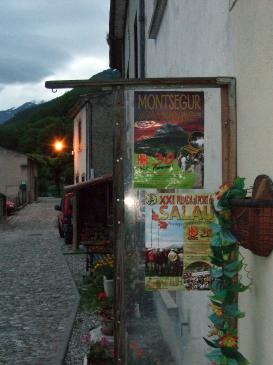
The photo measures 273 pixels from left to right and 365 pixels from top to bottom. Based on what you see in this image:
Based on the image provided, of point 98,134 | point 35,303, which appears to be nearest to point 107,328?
point 35,303

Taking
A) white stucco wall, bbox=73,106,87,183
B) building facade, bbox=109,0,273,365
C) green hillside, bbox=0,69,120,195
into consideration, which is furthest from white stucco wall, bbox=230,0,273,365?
green hillside, bbox=0,69,120,195

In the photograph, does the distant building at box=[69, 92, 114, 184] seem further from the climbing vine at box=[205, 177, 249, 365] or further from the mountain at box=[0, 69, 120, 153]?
the mountain at box=[0, 69, 120, 153]

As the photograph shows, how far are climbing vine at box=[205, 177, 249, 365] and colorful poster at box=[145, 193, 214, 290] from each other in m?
0.42

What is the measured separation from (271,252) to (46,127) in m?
76.4

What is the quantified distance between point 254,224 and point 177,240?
824 millimetres

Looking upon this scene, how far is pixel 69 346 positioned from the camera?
24.3 ft

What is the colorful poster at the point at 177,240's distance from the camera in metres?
3.58

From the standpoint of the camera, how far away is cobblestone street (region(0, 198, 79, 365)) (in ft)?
23.4

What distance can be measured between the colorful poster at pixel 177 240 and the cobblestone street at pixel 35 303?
347 cm

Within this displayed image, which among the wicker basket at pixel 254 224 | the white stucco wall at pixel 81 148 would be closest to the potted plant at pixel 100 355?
the wicker basket at pixel 254 224

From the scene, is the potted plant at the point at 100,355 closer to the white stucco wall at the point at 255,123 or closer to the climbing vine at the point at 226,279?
the white stucco wall at the point at 255,123

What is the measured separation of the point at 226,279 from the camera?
10.2 ft

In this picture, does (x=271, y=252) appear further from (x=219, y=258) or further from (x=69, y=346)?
Result: (x=69, y=346)

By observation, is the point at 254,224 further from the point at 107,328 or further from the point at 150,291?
the point at 107,328
